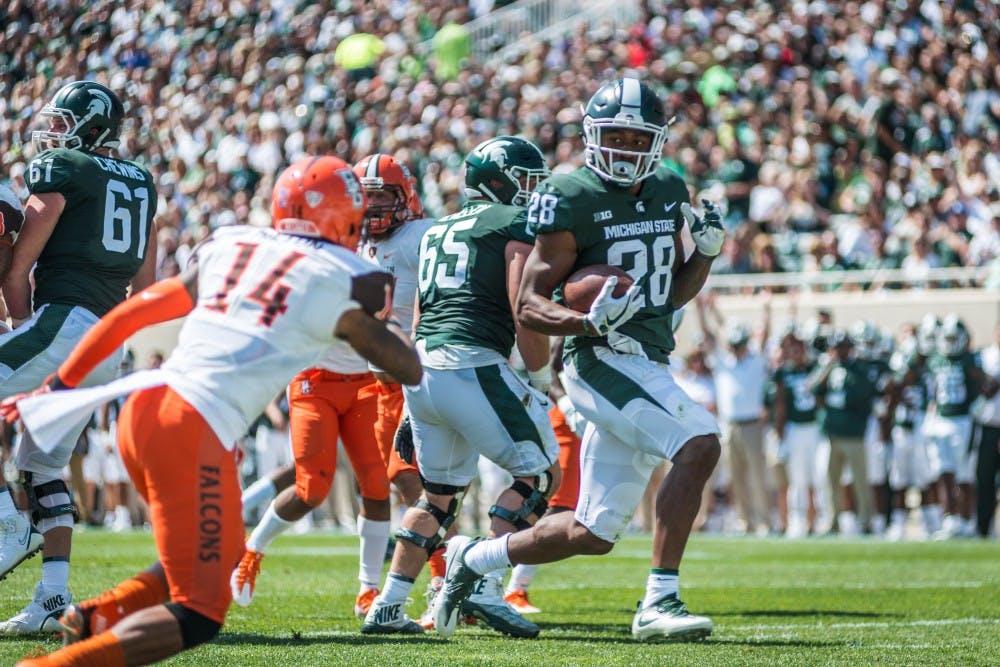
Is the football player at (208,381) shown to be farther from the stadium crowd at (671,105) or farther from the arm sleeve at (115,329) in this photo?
the stadium crowd at (671,105)

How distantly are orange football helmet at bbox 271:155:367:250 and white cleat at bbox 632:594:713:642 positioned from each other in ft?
7.07

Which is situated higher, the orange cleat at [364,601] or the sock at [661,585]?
the sock at [661,585]

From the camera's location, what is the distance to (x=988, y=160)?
16.3 m

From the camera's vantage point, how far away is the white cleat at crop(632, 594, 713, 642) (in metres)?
5.61

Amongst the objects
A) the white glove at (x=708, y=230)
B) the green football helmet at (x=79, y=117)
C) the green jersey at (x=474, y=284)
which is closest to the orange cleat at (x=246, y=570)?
the green jersey at (x=474, y=284)

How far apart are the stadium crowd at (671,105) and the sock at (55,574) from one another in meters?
7.52

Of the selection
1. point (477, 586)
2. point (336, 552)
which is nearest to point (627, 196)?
point (477, 586)

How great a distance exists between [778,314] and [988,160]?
9.52 ft

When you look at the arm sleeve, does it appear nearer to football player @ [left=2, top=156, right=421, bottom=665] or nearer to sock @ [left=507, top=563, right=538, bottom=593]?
football player @ [left=2, top=156, right=421, bottom=665]

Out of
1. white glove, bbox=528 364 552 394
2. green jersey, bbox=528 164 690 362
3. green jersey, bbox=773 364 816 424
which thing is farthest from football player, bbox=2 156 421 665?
green jersey, bbox=773 364 816 424

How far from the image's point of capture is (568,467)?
25.0 ft

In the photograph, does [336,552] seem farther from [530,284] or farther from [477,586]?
[530,284]

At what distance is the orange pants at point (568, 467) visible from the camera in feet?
24.7

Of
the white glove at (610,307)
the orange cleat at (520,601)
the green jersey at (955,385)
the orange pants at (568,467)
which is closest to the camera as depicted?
the white glove at (610,307)
